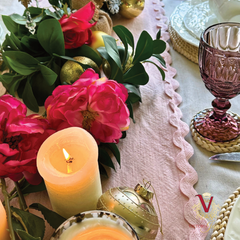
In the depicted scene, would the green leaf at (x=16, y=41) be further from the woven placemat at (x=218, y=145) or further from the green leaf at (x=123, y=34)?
the woven placemat at (x=218, y=145)

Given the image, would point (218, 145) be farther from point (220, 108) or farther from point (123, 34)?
point (123, 34)

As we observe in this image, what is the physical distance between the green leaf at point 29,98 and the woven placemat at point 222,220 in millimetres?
272

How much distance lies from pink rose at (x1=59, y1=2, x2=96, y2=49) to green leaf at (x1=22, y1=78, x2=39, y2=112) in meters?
0.09

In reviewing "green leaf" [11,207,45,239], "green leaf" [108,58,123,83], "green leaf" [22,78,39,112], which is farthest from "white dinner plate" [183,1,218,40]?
"green leaf" [11,207,45,239]

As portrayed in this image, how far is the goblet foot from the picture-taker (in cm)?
36

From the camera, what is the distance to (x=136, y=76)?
389 mm

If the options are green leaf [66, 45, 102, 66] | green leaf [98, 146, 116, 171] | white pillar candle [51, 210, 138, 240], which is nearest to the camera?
white pillar candle [51, 210, 138, 240]

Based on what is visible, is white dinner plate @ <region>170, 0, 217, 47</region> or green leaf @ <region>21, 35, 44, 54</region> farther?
white dinner plate @ <region>170, 0, 217, 47</region>

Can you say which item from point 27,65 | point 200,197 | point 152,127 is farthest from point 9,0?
point 200,197

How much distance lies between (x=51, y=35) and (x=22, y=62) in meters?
0.05

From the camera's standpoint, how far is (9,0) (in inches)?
26.1

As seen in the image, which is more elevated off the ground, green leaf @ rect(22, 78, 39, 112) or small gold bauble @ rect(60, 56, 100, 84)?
small gold bauble @ rect(60, 56, 100, 84)

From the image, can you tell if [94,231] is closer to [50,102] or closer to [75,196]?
[75,196]

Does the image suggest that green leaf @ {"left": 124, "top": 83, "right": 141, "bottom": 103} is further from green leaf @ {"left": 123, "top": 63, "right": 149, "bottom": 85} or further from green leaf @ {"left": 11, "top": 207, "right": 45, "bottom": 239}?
green leaf @ {"left": 11, "top": 207, "right": 45, "bottom": 239}
